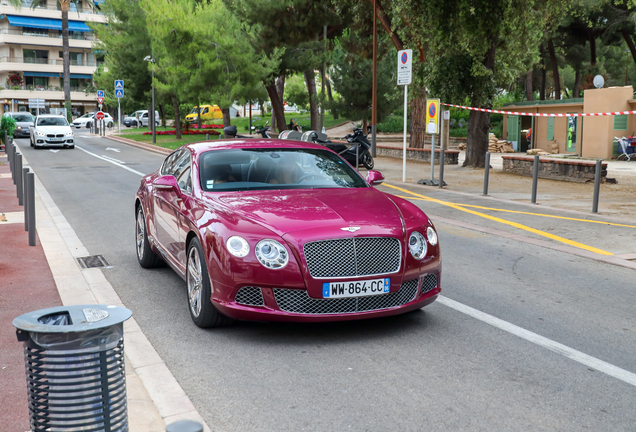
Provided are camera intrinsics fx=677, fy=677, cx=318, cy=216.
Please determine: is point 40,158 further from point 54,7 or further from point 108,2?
point 54,7

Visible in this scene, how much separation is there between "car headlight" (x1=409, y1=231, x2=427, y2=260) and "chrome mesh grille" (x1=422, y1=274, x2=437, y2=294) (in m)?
0.21

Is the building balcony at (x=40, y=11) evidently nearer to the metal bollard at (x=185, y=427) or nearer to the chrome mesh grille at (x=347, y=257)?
the chrome mesh grille at (x=347, y=257)

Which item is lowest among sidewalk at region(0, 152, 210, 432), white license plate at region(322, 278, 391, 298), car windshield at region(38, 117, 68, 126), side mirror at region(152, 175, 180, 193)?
sidewalk at region(0, 152, 210, 432)

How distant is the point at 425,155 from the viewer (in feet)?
82.0

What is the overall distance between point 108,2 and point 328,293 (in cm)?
4432

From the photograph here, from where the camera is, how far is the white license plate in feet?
15.6

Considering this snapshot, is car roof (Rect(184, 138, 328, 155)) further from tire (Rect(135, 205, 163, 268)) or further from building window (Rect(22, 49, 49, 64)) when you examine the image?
building window (Rect(22, 49, 49, 64))

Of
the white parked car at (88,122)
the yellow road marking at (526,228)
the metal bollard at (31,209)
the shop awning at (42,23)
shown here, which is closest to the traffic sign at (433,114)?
the yellow road marking at (526,228)

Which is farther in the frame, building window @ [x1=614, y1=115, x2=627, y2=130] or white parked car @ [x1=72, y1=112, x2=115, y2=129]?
→ white parked car @ [x1=72, y1=112, x2=115, y2=129]

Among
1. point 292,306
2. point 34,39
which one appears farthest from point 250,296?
point 34,39

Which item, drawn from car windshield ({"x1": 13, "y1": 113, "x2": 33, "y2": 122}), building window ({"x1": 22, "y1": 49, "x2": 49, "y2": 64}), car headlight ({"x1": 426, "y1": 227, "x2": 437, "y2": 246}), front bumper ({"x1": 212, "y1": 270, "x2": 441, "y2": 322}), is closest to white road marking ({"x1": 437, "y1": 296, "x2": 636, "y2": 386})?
car headlight ({"x1": 426, "y1": 227, "x2": 437, "y2": 246})

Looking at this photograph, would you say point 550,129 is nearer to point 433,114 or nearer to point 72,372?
point 433,114

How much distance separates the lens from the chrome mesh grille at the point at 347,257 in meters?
4.77

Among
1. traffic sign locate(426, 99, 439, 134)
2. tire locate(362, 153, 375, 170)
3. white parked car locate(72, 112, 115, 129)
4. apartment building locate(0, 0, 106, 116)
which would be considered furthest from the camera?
apartment building locate(0, 0, 106, 116)
